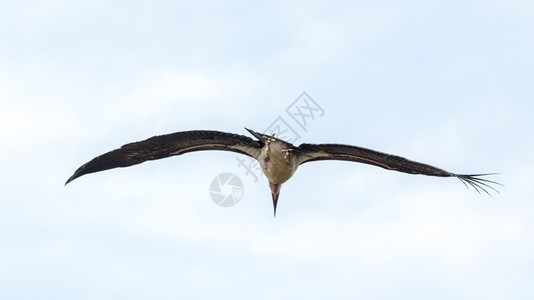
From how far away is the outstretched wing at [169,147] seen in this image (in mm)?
23312

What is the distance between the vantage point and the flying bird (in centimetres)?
2334

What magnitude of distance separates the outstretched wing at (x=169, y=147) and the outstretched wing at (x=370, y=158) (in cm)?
135

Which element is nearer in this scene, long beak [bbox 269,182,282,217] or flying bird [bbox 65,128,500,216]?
flying bird [bbox 65,128,500,216]

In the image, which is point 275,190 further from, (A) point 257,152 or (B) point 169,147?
(B) point 169,147

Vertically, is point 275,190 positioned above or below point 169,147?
below

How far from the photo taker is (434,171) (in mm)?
23672

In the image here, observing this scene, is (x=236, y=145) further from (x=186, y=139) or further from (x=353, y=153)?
(x=353, y=153)

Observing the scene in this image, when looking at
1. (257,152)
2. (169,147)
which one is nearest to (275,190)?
(257,152)

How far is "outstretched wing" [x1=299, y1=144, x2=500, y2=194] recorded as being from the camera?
914 inches

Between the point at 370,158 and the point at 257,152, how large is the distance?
283cm

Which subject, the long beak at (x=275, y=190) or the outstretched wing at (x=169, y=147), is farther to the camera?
the long beak at (x=275, y=190)

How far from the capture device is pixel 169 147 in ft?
78.2

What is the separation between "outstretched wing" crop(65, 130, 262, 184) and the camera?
23312 mm

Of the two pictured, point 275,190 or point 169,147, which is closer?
point 169,147
